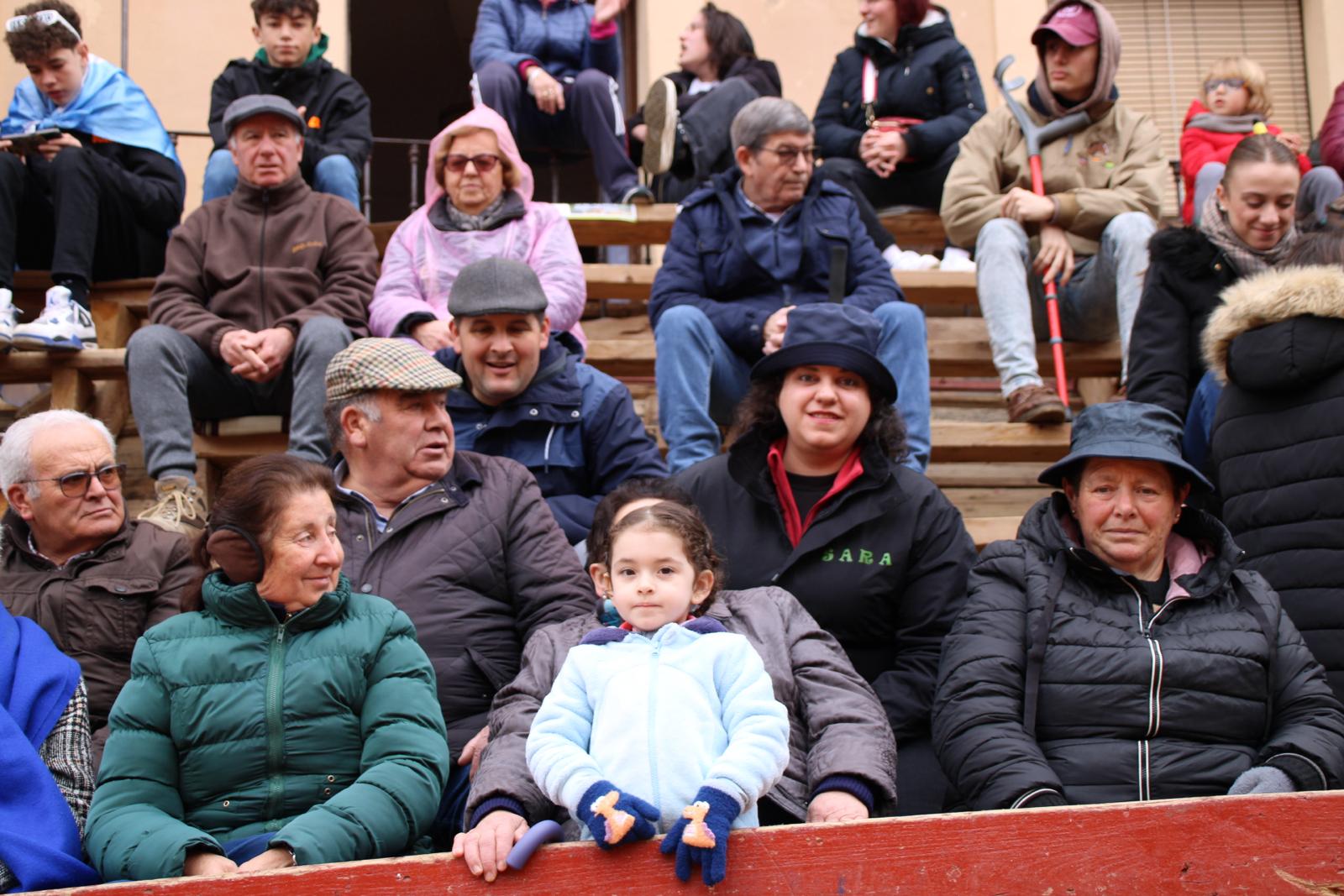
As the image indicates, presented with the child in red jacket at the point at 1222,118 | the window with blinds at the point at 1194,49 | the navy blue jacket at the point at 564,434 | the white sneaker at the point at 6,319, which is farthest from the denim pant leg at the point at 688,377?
the window with blinds at the point at 1194,49

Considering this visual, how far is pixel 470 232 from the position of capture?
5668mm

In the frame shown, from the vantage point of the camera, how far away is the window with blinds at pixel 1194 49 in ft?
32.4

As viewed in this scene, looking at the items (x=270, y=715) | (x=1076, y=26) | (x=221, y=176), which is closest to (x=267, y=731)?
(x=270, y=715)

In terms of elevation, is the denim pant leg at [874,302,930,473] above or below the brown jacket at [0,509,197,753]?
above

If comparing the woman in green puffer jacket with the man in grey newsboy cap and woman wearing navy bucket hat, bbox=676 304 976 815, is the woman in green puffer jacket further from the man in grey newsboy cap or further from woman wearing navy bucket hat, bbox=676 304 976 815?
woman wearing navy bucket hat, bbox=676 304 976 815

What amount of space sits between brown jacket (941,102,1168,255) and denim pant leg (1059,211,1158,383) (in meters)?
0.10

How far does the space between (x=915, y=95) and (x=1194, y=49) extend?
11.6 ft

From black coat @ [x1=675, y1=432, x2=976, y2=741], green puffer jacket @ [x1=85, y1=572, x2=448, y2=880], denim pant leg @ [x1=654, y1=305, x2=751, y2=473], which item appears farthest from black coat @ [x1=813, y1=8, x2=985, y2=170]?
green puffer jacket @ [x1=85, y1=572, x2=448, y2=880]

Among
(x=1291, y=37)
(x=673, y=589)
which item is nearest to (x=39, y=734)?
(x=673, y=589)

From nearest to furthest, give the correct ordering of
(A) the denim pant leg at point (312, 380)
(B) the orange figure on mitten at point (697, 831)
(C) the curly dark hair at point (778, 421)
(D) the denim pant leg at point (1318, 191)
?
(B) the orange figure on mitten at point (697, 831), (C) the curly dark hair at point (778, 421), (A) the denim pant leg at point (312, 380), (D) the denim pant leg at point (1318, 191)

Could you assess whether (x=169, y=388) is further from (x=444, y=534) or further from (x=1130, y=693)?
(x=1130, y=693)

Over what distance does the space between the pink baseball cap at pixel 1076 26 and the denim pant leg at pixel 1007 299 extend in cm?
82

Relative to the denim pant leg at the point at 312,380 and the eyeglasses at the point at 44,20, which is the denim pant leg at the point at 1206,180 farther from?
the eyeglasses at the point at 44,20

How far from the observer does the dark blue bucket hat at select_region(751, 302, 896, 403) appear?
3949 millimetres
